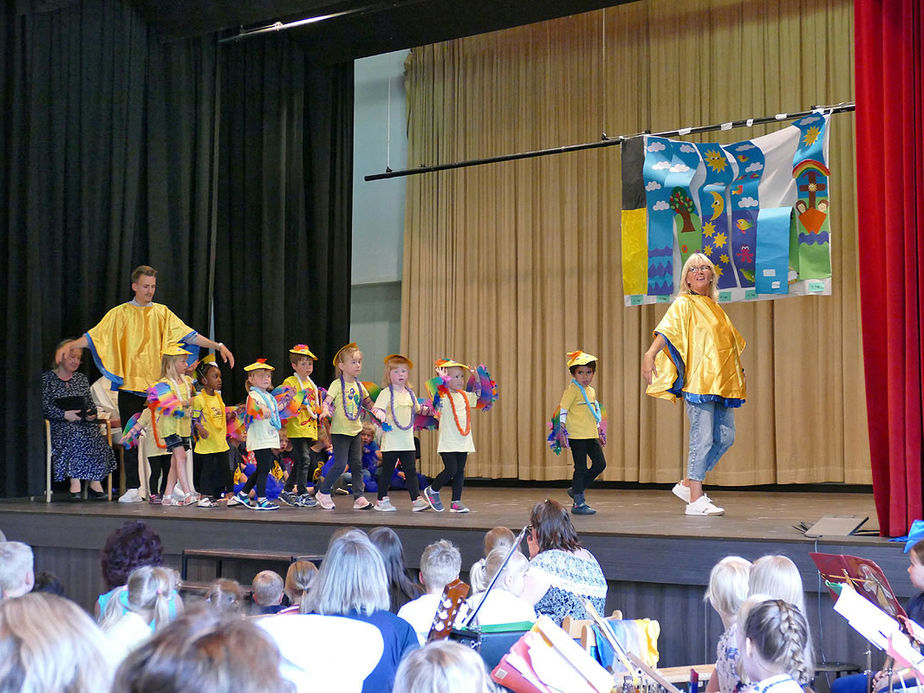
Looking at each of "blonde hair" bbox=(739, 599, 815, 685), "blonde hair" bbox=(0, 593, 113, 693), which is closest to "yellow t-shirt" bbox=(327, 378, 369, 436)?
"blonde hair" bbox=(739, 599, 815, 685)

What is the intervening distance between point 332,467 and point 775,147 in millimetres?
4280

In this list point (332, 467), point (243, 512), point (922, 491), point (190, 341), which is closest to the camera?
A: point (922, 491)

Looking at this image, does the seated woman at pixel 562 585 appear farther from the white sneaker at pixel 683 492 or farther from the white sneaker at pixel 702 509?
the white sneaker at pixel 683 492

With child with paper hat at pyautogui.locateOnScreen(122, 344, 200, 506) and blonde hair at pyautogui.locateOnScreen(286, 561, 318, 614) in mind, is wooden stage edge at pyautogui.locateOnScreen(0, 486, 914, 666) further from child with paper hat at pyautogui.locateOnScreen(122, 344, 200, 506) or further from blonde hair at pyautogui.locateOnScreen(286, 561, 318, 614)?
blonde hair at pyautogui.locateOnScreen(286, 561, 318, 614)

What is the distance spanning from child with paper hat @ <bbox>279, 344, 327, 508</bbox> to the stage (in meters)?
0.42

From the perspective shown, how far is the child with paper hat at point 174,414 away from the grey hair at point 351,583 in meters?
5.30

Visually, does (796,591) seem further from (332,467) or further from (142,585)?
(332,467)

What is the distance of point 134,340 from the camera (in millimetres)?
8258

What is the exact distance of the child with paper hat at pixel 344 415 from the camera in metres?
7.30

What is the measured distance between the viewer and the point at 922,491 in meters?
4.74

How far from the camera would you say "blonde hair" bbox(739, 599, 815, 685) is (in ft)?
7.51

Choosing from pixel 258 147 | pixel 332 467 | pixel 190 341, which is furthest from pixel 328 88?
pixel 332 467

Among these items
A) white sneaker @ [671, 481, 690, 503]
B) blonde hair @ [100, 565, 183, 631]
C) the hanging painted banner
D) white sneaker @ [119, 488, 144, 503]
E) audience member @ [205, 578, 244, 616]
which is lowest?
white sneaker @ [119, 488, 144, 503]

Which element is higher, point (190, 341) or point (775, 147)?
point (775, 147)
